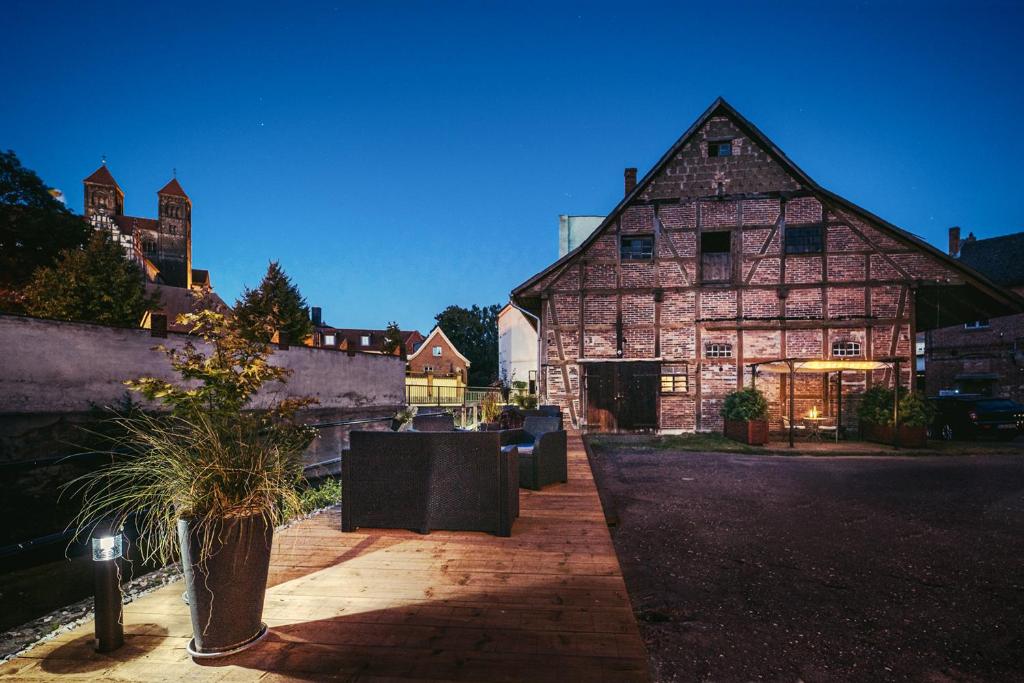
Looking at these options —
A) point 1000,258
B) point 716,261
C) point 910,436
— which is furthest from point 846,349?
point 1000,258

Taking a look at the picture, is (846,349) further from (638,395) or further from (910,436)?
(638,395)

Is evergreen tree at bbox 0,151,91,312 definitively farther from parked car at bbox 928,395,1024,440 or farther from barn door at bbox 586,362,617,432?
parked car at bbox 928,395,1024,440

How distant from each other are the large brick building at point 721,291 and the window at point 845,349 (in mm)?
35

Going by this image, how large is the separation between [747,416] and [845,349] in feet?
11.2

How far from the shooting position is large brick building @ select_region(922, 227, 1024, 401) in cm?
2058

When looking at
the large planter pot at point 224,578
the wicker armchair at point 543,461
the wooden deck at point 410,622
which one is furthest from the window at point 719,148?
the large planter pot at point 224,578

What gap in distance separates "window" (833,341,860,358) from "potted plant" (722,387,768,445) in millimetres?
2251

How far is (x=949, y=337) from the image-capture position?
23094 millimetres

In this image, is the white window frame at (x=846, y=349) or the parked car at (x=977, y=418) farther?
the white window frame at (x=846, y=349)

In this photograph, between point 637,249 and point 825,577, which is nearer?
point 825,577

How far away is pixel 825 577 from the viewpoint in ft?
11.6

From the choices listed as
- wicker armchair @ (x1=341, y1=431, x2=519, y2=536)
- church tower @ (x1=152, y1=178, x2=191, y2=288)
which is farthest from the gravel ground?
church tower @ (x1=152, y1=178, x2=191, y2=288)

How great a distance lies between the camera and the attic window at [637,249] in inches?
→ 518

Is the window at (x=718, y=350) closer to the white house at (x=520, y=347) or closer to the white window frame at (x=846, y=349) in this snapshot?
Result: the white window frame at (x=846, y=349)
